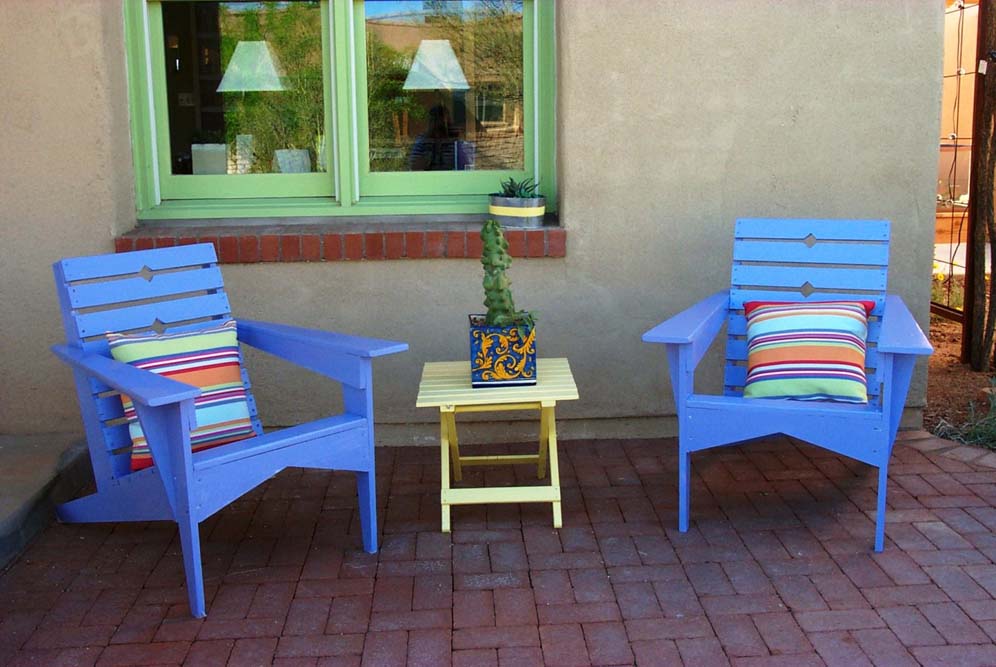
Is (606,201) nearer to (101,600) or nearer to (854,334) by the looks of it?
(854,334)

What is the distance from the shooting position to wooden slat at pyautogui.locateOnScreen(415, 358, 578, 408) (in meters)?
3.65

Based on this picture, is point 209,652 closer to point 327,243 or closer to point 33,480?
point 33,480

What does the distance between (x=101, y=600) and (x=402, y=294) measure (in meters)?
1.79

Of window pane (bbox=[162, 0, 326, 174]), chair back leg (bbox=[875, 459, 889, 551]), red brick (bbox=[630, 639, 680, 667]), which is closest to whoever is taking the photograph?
red brick (bbox=[630, 639, 680, 667])

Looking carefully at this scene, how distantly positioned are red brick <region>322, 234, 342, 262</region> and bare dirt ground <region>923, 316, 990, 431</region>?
8.89ft

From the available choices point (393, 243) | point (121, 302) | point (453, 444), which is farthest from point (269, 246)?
point (453, 444)

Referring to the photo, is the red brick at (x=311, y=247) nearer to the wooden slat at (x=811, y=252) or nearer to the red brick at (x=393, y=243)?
the red brick at (x=393, y=243)

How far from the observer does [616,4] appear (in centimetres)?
439

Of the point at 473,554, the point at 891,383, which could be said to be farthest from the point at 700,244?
the point at 473,554

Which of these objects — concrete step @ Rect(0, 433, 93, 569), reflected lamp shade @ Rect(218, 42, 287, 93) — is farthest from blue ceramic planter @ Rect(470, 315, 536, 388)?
reflected lamp shade @ Rect(218, 42, 287, 93)

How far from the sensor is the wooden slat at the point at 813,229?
418 centimetres

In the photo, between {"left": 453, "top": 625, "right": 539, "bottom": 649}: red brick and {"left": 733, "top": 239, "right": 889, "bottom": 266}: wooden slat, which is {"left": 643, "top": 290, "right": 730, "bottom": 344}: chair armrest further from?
{"left": 453, "top": 625, "right": 539, "bottom": 649}: red brick

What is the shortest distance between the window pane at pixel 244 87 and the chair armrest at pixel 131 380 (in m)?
1.36

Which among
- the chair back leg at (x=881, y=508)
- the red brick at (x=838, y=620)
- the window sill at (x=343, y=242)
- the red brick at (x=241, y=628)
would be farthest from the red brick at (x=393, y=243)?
the red brick at (x=838, y=620)
